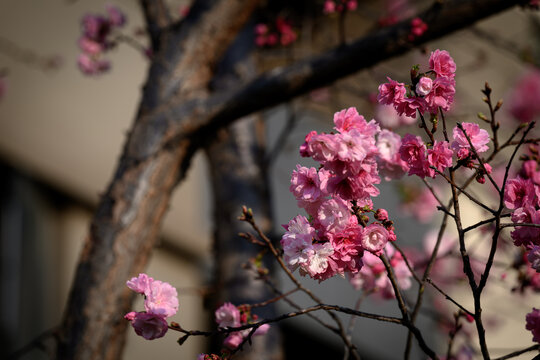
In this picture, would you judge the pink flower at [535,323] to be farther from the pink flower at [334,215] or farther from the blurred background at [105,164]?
the blurred background at [105,164]

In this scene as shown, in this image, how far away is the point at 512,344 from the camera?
5203 mm

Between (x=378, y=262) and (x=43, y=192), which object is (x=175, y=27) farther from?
(x=43, y=192)

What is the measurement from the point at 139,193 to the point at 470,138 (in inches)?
50.8

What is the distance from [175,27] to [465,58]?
4222 mm

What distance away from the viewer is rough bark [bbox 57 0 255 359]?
188cm

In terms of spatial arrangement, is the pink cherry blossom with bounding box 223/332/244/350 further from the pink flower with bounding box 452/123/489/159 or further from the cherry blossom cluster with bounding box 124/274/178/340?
the pink flower with bounding box 452/123/489/159

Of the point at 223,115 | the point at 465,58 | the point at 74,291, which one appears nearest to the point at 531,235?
the point at 223,115

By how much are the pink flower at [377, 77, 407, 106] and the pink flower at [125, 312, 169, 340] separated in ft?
2.09

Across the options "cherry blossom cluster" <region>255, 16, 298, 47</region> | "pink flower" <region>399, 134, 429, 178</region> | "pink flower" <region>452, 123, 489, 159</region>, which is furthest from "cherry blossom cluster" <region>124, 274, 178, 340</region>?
"cherry blossom cluster" <region>255, 16, 298, 47</region>

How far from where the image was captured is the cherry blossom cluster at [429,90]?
42.3 inches

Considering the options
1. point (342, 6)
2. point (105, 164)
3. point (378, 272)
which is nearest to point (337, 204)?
point (378, 272)

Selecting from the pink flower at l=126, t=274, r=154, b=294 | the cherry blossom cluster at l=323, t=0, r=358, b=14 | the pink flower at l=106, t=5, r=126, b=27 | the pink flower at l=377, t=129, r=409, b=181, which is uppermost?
the cherry blossom cluster at l=323, t=0, r=358, b=14

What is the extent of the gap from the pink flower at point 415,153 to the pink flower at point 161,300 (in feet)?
1.85

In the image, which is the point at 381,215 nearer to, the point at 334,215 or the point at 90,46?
the point at 334,215
